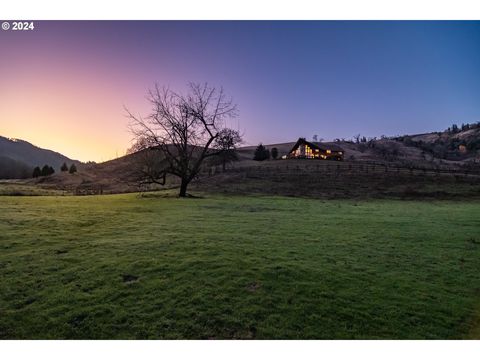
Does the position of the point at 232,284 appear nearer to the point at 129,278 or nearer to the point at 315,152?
the point at 129,278

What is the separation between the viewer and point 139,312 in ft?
25.3

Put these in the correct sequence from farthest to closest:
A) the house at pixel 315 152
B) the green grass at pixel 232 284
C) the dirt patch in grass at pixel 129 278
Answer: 1. the house at pixel 315 152
2. the dirt patch in grass at pixel 129 278
3. the green grass at pixel 232 284

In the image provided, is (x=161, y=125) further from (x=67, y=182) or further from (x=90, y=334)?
(x=67, y=182)

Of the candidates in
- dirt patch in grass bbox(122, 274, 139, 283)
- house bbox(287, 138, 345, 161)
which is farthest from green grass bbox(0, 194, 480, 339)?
house bbox(287, 138, 345, 161)

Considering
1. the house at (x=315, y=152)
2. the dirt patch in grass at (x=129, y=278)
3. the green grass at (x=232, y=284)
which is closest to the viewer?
the green grass at (x=232, y=284)

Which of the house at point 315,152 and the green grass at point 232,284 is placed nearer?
the green grass at point 232,284

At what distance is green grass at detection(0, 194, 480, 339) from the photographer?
727 cm

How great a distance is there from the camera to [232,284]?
916 cm

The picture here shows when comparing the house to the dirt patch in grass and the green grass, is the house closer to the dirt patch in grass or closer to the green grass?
the green grass

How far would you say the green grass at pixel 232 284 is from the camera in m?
7.27

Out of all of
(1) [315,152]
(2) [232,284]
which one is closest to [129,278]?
(2) [232,284]

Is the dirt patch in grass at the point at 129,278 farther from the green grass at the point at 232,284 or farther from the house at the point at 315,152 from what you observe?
the house at the point at 315,152

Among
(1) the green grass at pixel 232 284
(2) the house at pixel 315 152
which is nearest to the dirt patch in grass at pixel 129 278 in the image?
(1) the green grass at pixel 232 284

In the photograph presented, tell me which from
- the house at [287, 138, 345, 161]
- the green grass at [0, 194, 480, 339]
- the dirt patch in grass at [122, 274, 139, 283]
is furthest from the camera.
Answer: the house at [287, 138, 345, 161]
